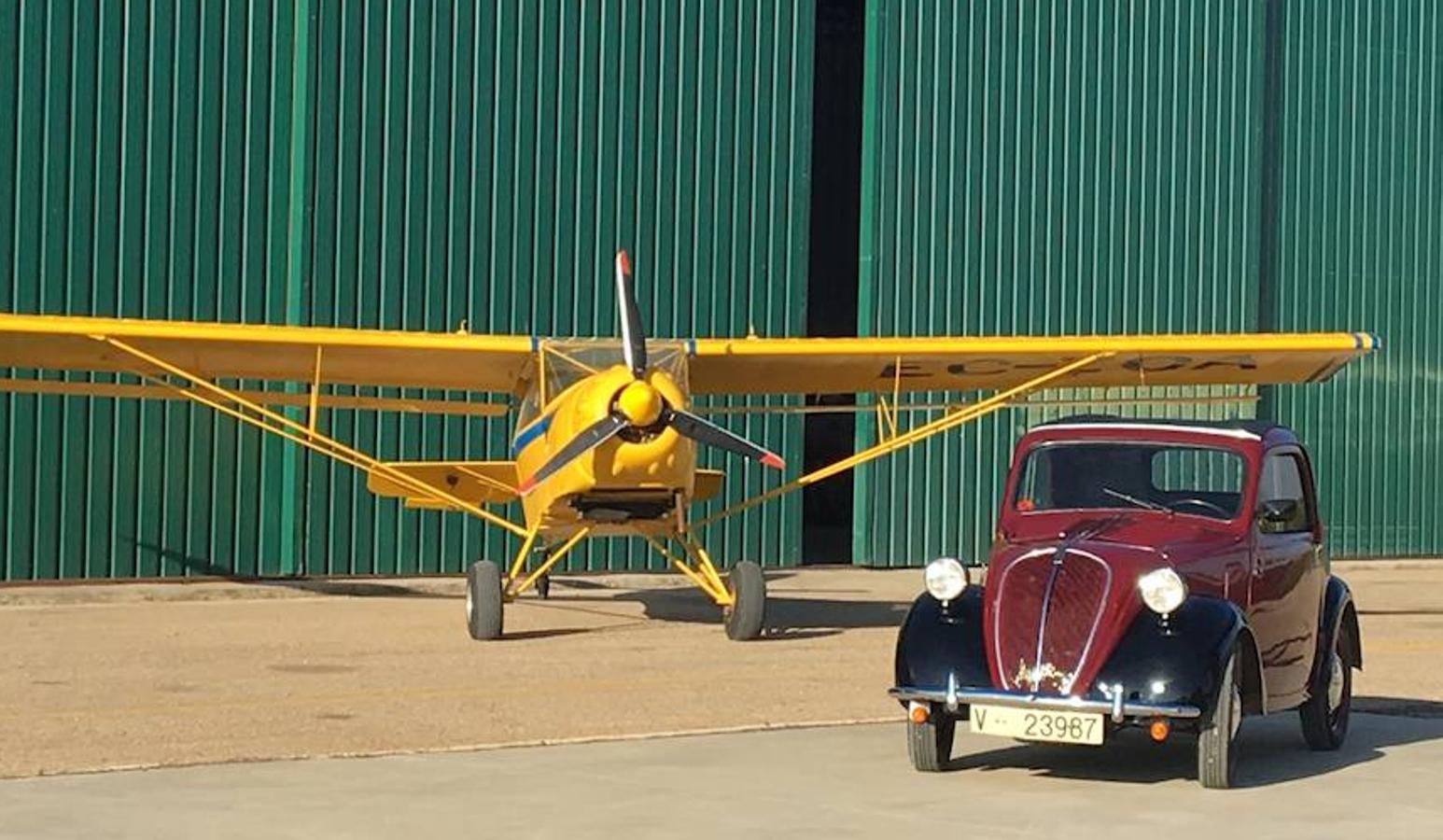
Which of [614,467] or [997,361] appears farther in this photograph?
[997,361]

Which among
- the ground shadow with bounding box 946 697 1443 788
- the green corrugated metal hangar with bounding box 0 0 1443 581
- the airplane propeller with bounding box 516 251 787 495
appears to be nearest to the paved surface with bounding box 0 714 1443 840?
the ground shadow with bounding box 946 697 1443 788

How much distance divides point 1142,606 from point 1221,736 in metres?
0.66

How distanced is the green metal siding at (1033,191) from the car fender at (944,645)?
16354mm

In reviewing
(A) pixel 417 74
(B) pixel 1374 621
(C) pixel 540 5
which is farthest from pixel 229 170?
(B) pixel 1374 621

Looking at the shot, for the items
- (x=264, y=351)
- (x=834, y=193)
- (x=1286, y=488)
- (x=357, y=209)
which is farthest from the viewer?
(x=834, y=193)

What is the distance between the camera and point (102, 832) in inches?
309

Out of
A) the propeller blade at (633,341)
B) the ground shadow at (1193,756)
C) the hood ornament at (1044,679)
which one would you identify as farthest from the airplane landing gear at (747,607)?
the hood ornament at (1044,679)

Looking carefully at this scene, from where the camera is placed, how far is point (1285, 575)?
10.4m

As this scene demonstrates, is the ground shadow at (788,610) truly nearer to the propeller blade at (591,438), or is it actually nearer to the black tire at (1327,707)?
the propeller blade at (591,438)

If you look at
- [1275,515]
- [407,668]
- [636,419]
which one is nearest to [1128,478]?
[1275,515]

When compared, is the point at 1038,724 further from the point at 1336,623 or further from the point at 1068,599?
the point at 1336,623

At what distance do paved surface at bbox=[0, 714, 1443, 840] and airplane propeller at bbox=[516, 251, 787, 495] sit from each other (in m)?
5.62

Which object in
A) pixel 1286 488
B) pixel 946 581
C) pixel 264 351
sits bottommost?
pixel 946 581

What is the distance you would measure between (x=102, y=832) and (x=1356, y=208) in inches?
996
